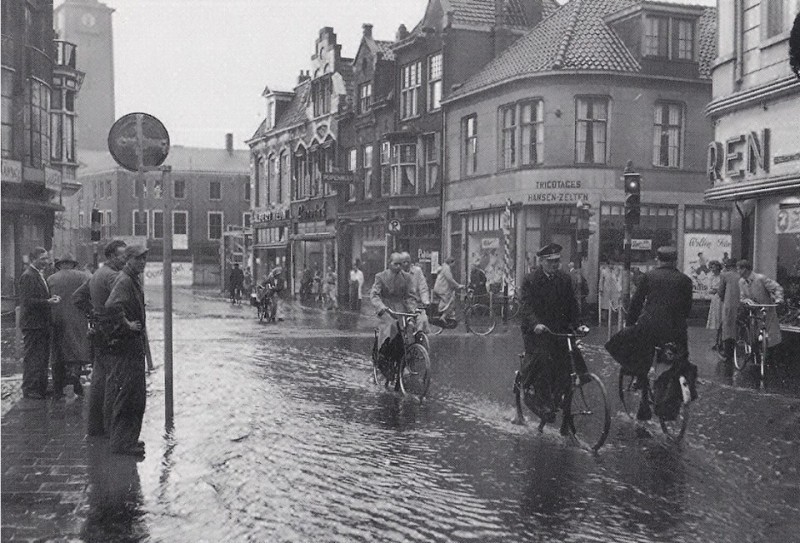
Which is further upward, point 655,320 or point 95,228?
point 95,228

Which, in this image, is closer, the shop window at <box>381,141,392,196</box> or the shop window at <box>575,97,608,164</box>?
the shop window at <box>575,97,608,164</box>

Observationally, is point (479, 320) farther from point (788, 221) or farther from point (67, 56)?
point (67, 56)

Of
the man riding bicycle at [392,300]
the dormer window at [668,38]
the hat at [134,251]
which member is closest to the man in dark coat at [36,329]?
the hat at [134,251]

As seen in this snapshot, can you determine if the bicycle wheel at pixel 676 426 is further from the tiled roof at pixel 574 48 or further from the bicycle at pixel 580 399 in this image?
A: the tiled roof at pixel 574 48

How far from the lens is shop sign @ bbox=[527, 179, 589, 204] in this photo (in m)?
29.2

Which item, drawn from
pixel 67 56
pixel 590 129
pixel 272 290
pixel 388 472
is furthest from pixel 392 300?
pixel 67 56

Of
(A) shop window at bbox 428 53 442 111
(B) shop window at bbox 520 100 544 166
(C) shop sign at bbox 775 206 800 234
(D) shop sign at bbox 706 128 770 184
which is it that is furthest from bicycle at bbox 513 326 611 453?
(A) shop window at bbox 428 53 442 111

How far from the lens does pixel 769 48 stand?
655 inches

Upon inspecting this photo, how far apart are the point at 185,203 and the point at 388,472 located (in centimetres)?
7109

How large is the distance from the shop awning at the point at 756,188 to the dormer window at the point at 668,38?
1262cm

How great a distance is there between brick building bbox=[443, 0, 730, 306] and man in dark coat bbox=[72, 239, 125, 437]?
69.9 ft

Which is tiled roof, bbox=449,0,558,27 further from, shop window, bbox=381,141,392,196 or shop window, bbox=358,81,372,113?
shop window, bbox=358,81,372,113

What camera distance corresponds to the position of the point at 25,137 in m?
30.2

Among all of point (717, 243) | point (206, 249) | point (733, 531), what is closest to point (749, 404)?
point (733, 531)
